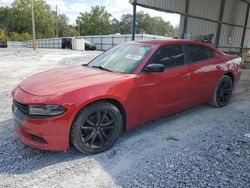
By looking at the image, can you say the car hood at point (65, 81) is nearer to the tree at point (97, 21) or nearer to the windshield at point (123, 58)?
the windshield at point (123, 58)

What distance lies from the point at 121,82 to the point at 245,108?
343cm

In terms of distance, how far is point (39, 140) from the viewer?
2.77 metres

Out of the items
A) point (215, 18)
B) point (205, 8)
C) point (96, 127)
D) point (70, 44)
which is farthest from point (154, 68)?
point (70, 44)

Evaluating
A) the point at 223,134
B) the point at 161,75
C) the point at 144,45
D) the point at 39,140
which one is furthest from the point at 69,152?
the point at 223,134

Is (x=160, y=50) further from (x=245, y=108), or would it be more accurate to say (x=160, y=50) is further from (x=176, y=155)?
(x=245, y=108)

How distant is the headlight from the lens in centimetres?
266

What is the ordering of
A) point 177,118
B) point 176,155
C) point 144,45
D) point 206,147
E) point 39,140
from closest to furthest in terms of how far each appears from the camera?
point 39,140, point 176,155, point 206,147, point 144,45, point 177,118

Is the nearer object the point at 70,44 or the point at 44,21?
the point at 70,44

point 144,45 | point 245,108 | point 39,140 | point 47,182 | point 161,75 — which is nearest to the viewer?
point 47,182

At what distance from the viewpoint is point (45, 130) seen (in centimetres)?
268

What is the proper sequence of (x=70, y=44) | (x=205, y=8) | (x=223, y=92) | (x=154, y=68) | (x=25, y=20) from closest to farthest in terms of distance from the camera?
(x=154, y=68) < (x=223, y=92) < (x=205, y=8) < (x=70, y=44) < (x=25, y=20)

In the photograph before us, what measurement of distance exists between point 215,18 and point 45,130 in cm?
1246

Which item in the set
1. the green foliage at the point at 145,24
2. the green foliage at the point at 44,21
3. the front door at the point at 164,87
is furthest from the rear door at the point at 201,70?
the green foliage at the point at 145,24

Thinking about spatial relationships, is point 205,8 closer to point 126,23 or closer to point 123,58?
point 123,58
